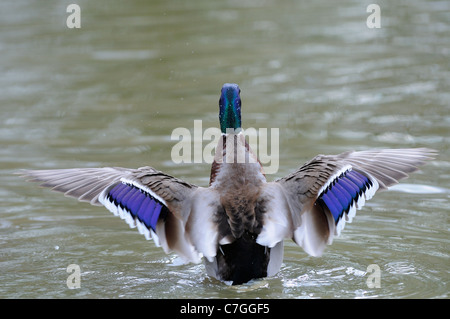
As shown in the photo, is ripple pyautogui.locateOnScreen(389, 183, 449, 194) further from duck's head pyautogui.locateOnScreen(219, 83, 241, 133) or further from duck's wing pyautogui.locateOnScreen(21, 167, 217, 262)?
duck's wing pyautogui.locateOnScreen(21, 167, 217, 262)

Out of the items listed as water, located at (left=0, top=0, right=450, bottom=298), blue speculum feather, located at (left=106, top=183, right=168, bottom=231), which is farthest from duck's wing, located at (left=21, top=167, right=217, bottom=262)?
water, located at (left=0, top=0, right=450, bottom=298)

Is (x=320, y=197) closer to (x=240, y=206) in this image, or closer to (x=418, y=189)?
(x=240, y=206)

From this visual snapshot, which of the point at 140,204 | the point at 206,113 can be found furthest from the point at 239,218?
the point at 206,113

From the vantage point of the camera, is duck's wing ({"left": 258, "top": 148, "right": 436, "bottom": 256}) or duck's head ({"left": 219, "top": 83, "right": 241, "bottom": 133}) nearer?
duck's wing ({"left": 258, "top": 148, "right": 436, "bottom": 256})

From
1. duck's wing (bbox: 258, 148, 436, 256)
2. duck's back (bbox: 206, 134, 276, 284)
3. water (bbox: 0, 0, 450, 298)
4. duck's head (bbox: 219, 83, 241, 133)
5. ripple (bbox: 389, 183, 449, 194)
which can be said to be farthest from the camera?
ripple (bbox: 389, 183, 449, 194)

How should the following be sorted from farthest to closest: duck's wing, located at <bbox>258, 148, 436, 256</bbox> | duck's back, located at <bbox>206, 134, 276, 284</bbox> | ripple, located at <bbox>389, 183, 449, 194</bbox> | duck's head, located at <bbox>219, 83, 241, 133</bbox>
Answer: ripple, located at <bbox>389, 183, 449, 194</bbox>, duck's head, located at <bbox>219, 83, 241, 133</bbox>, duck's wing, located at <bbox>258, 148, 436, 256</bbox>, duck's back, located at <bbox>206, 134, 276, 284</bbox>

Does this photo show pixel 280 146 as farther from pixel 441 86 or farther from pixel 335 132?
pixel 441 86

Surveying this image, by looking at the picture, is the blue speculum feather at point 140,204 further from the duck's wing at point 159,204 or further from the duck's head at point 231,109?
the duck's head at point 231,109

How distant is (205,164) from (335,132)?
5.23 ft

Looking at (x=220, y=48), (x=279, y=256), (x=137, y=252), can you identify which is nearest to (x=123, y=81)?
(x=220, y=48)

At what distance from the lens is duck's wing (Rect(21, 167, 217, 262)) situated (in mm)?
5887

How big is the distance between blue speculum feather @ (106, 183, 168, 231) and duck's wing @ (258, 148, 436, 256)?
2.44 feet

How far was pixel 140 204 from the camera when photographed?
19.5 ft
